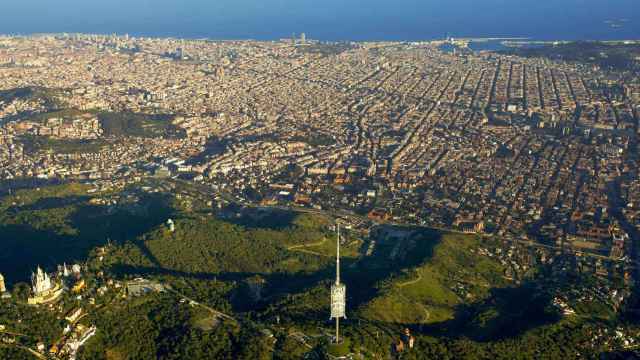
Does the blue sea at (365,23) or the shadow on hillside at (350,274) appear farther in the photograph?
the blue sea at (365,23)

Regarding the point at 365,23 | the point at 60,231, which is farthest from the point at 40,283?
the point at 365,23

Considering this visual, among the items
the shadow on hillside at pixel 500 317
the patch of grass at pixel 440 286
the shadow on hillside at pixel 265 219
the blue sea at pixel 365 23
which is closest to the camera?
the shadow on hillside at pixel 500 317

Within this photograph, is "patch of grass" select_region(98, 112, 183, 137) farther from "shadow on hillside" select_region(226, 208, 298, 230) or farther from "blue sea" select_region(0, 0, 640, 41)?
"blue sea" select_region(0, 0, 640, 41)

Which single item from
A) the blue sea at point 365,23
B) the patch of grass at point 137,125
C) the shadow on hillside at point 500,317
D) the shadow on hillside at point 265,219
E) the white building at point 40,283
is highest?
the blue sea at point 365,23

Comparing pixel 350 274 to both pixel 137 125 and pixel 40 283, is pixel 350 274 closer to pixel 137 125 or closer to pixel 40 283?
pixel 40 283

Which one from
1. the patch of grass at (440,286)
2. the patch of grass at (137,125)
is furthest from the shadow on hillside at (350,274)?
the patch of grass at (137,125)

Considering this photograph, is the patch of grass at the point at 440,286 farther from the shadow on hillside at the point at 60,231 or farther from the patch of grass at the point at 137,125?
the patch of grass at the point at 137,125

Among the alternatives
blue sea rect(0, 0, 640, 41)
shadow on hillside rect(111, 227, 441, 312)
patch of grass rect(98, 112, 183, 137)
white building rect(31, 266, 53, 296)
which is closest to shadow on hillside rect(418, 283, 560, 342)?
shadow on hillside rect(111, 227, 441, 312)

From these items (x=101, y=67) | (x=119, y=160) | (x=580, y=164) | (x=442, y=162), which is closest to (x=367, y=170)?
(x=442, y=162)

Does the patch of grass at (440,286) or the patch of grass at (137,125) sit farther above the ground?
the patch of grass at (137,125)
